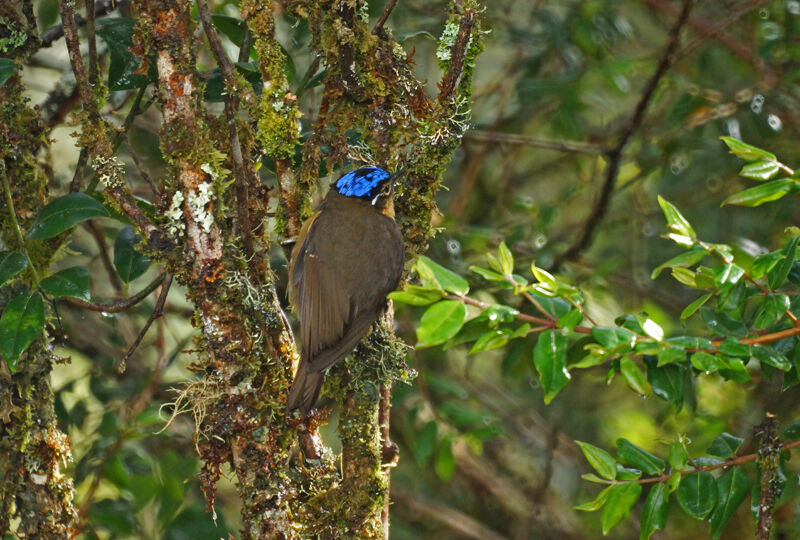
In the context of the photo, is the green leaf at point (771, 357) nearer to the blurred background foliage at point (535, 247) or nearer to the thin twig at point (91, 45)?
the blurred background foliage at point (535, 247)

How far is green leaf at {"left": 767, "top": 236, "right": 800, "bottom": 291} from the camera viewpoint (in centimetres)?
206

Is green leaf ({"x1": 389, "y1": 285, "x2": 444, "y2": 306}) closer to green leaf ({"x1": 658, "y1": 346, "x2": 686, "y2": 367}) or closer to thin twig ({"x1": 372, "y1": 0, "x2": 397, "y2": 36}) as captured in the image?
green leaf ({"x1": 658, "y1": 346, "x2": 686, "y2": 367})

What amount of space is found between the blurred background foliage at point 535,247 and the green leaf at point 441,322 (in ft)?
6.86

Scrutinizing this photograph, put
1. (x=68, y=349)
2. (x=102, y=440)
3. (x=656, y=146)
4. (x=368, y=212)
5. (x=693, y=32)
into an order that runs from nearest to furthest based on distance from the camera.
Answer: (x=368, y=212) → (x=102, y=440) → (x=68, y=349) → (x=656, y=146) → (x=693, y=32)

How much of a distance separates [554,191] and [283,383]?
4.39 meters

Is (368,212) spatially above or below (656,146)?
above

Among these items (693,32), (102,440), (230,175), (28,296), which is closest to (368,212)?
(230,175)

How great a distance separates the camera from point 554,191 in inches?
254

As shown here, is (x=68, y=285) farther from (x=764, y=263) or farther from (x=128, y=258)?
(x=764, y=263)

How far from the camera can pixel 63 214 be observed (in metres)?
2.58

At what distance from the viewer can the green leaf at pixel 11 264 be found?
2.48m

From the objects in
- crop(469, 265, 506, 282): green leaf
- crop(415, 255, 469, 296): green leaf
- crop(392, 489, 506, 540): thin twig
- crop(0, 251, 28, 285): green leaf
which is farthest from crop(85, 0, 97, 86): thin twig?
crop(392, 489, 506, 540): thin twig

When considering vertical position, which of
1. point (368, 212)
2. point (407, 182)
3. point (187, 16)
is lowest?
point (368, 212)

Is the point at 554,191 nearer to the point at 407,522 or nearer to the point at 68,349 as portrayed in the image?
the point at 407,522
